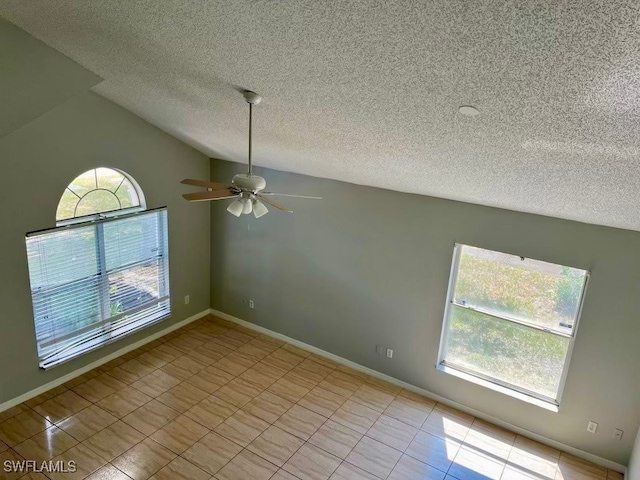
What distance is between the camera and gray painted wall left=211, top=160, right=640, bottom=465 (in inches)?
156

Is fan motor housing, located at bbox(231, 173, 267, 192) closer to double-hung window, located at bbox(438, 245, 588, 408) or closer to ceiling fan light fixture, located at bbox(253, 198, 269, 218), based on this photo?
ceiling fan light fixture, located at bbox(253, 198, 269, 218)

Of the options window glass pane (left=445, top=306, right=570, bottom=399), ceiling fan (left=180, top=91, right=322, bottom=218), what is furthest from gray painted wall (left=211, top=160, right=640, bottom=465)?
ceiling fan (left=180, top=91, right=322, bottom=218)

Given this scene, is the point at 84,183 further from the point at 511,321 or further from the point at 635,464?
the point at 635,464

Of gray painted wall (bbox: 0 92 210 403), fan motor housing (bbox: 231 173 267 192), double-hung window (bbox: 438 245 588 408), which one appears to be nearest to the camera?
fan motor housing (bbox: 231 173 267 192)

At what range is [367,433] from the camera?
4.45 meters

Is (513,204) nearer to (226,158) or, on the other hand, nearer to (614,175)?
(614,175)

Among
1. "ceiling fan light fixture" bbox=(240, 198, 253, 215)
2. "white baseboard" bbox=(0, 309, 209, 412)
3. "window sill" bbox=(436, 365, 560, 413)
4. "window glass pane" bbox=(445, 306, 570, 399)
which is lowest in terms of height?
"white baseboard" bbox=(0, 309, 209, 412)

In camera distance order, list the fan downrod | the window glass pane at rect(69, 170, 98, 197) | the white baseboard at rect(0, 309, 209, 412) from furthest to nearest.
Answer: the window glass pane at rect(69, 170, 98, 197)
the white baseboard at rect(0, 309, 209, 412)
the fan downrod

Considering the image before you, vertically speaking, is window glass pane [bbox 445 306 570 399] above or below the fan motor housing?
below

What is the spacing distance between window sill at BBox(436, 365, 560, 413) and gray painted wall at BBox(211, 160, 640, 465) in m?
0.05

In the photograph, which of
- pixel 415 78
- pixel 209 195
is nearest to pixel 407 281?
pixel 209 195

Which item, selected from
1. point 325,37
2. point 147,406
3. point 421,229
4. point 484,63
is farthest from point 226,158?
point 484,63

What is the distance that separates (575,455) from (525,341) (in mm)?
1144

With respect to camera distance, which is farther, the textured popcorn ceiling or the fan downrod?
the fan downrod
